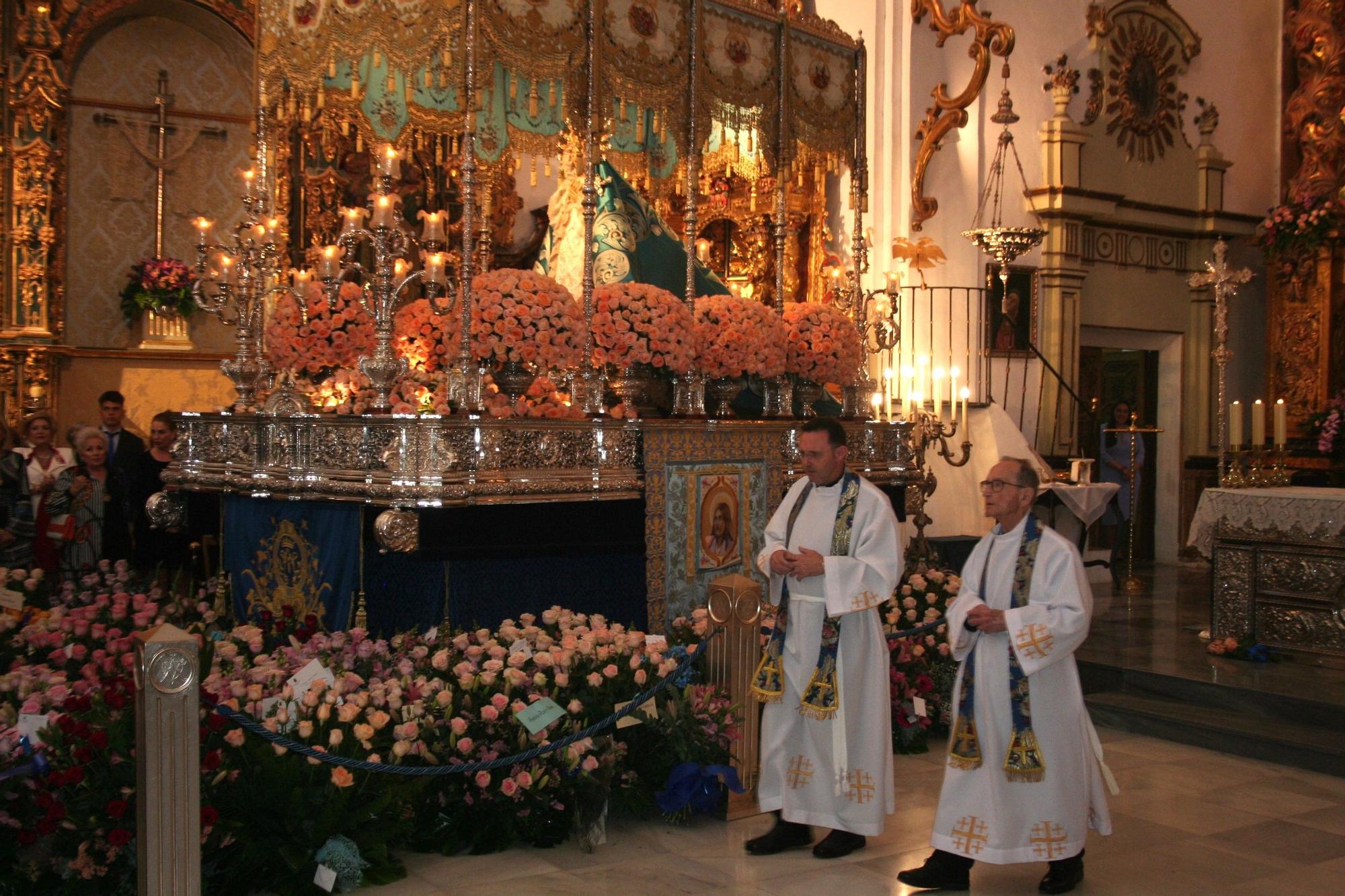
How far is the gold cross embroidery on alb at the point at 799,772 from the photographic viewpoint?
5.62 metres

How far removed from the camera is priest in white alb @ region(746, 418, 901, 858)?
5.55 m

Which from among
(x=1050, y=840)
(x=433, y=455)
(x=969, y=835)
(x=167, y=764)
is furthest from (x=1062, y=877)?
(x=433, y=455)

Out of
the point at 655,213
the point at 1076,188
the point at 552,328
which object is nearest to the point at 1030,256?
the point at 1076,188

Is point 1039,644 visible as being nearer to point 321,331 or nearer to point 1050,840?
point 1050,840

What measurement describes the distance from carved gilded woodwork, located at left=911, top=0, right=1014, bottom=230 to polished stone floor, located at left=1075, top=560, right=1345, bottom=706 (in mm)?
4400

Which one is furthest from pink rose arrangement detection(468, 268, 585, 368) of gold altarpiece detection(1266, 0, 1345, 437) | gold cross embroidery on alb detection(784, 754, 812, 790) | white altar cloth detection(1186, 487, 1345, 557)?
gold altarpiece detection(1266, 0, 1345, 437)

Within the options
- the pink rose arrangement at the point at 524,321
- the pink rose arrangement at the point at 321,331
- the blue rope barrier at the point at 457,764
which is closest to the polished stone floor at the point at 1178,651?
the blue rope barrier at the point at 457,764

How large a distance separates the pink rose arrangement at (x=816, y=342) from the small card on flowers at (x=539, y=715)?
397 centimetres

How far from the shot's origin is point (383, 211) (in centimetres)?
703

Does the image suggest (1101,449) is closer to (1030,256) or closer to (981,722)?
(1030,256)

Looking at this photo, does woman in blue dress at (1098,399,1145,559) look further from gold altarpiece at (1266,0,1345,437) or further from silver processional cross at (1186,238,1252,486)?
gold altarpiece at (1266,0,1345,437)

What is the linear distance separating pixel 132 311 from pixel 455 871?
9821mm

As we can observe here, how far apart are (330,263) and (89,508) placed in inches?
98.1

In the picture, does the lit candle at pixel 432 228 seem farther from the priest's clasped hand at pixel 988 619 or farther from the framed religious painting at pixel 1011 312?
the framed religious painting at pixel 1011 312
